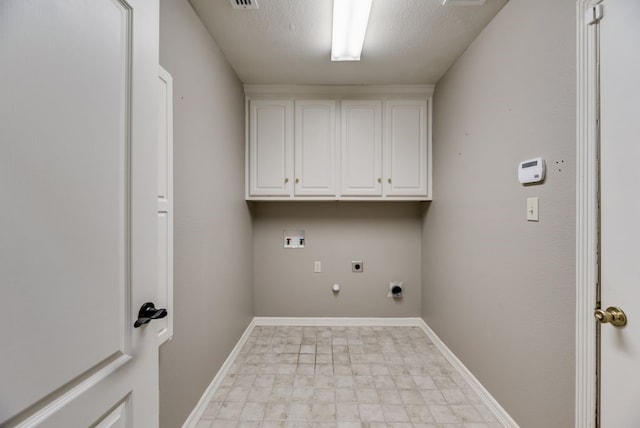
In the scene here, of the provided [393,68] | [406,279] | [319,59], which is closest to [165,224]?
[319,59]

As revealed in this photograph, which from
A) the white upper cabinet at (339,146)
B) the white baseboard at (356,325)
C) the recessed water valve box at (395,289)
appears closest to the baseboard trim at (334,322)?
the white baseboard at (356,325)

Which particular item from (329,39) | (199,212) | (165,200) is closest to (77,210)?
(165,200)

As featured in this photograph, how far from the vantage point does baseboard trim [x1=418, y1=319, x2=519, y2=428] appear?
59.5 inches

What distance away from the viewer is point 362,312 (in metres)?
2.90

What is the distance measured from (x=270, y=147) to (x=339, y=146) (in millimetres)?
682

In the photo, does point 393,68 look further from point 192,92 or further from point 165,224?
point 165,224

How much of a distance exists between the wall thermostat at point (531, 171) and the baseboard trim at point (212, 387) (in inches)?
86.0

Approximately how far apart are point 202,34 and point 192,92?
43 centimetres

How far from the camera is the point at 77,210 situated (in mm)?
590

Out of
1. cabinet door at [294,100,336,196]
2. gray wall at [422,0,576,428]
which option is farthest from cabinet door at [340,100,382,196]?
gray wall at [422,0,576,428]

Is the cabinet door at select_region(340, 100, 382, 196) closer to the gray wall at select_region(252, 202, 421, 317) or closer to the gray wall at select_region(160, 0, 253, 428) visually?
the gray wall at select_region(252, 202, 421, 317)
